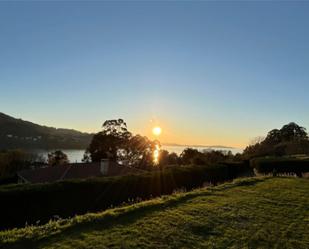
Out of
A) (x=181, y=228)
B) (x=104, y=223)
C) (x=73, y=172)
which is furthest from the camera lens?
(x=73, y=172)

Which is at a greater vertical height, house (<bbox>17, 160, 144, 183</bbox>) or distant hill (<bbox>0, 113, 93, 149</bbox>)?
distant hill (<bbox>0, 113, 93, 149</bbox>)

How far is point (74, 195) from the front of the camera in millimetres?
10180

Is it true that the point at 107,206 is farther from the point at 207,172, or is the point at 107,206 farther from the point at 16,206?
the point at 207,172

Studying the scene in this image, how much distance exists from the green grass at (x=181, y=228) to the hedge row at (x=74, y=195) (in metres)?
2.93

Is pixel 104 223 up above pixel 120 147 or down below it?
below

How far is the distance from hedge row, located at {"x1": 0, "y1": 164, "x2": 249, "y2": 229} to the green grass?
9.62ft

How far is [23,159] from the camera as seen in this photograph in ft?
163

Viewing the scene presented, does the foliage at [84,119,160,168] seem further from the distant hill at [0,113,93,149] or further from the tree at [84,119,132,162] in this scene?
the distant hill at [0,113,93,149]

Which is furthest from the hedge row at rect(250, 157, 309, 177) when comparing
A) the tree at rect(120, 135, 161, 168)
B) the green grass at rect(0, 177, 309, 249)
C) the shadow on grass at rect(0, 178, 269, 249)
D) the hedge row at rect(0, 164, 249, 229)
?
the tree at rect(120, 135, 161, 168)

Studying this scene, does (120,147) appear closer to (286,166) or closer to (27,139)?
(286,166)

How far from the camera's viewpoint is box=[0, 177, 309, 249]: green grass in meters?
5.25

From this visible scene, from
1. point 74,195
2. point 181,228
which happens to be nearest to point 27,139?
point 74,195

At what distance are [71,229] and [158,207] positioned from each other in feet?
9.13

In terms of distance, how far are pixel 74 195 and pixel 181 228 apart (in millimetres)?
5146
